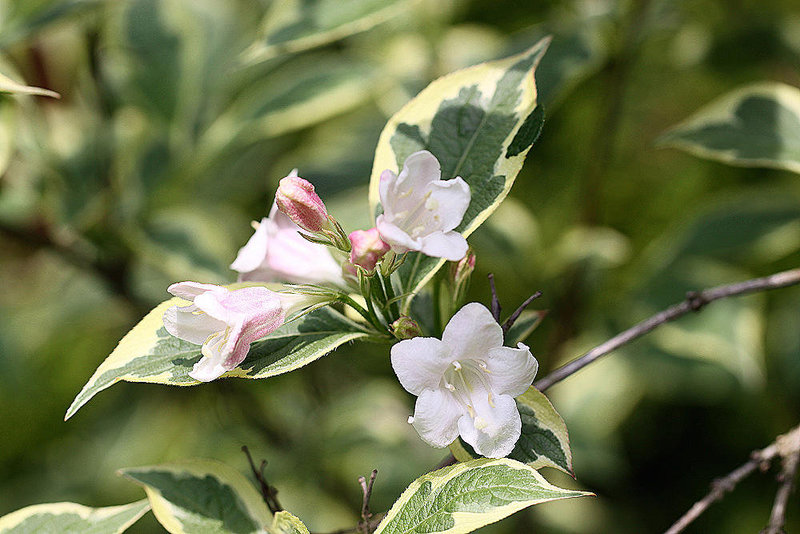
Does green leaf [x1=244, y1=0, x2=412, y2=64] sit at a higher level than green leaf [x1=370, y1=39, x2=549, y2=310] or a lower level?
higher

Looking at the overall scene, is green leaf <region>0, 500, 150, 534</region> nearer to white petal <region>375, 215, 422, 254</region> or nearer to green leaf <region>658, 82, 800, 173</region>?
white petal <region>375, 215, 422, 254</region>

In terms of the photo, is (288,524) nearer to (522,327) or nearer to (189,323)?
(189,323)

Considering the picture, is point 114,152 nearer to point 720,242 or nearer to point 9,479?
point 9,479

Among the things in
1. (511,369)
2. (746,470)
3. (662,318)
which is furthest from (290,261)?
(746,470)

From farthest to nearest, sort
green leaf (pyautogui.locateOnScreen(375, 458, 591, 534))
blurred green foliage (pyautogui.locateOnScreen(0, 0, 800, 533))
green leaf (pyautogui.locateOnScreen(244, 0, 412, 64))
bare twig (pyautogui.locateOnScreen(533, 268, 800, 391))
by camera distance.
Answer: blurred green foliage (pyautogui.locateOnScreen(0, 0, 800, 533)) → green leaf (pyautogui.locateOnScreen(244, 0, 412, 64)) → bare twig (pyautogui.locateOnScreen(533, 268, 800, 391)) → green leaf (pyautogui.locateOnScreen(375, 458, 591, 534))

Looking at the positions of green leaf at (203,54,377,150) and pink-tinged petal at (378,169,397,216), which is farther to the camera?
green leaf at (203,54,377,150)

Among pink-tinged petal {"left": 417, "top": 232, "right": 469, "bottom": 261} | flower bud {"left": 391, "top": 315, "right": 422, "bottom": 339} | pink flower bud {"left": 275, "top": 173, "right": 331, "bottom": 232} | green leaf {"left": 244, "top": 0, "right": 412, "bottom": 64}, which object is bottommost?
flower bud {"left": 391, "top": 315, "right": 422, "bottom": 339}

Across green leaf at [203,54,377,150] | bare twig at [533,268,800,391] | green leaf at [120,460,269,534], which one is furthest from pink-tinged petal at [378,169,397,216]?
green leaf at [203,54,377,150]
